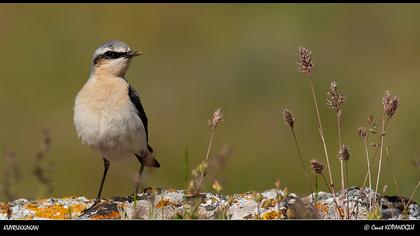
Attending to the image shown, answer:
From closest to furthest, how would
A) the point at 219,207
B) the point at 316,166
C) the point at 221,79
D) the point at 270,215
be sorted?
1. the point at 316,166
2. the point at 270,215
3. the point at 219,207
4. the point at 221,79

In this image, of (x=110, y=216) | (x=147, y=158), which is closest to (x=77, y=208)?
(x=110, y=216)

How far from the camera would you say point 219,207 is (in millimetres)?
8016

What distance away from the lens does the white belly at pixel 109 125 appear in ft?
32.4

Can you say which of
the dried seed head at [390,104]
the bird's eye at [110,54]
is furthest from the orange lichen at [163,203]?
the bird's eye at [110,54]

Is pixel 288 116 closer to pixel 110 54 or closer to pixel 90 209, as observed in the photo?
pixel 90 209

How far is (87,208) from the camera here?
855 cm

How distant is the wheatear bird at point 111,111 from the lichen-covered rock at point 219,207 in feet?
3.61

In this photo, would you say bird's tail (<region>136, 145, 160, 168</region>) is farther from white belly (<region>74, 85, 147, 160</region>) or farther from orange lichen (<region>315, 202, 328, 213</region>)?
orange lichen (<region>315, 202, 328, 213</region>)

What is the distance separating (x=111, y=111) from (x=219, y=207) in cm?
234

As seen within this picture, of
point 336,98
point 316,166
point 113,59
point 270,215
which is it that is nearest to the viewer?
point 316,166

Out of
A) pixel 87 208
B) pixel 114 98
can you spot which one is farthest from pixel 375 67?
pixel 87 208

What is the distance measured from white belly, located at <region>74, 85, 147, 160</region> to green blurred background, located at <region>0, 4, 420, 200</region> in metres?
4.70
